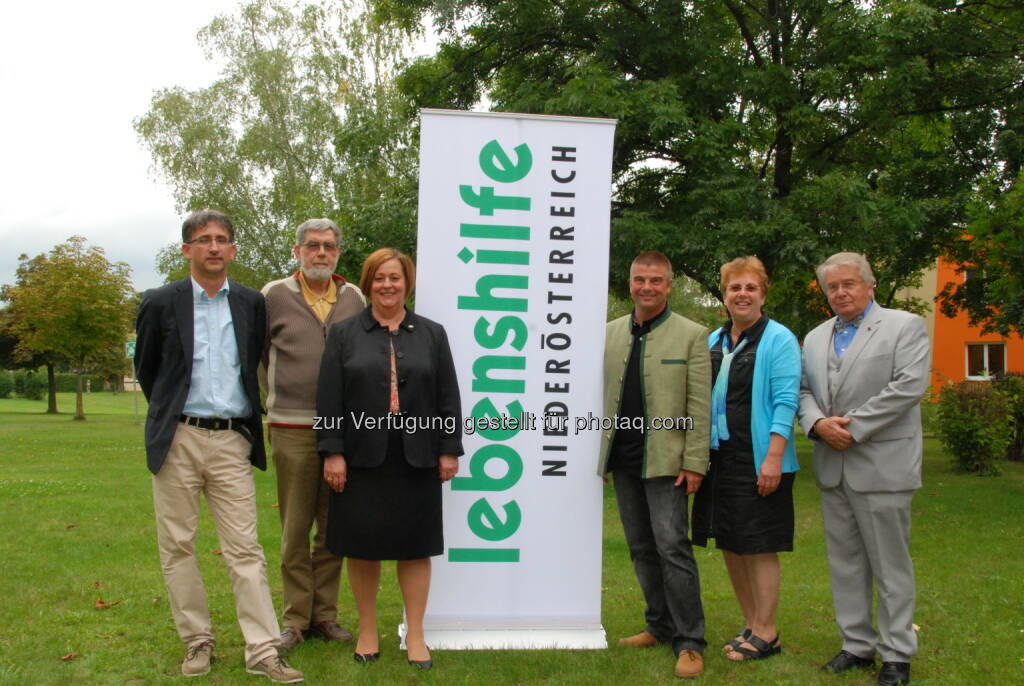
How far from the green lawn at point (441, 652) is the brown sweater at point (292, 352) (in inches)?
51.4

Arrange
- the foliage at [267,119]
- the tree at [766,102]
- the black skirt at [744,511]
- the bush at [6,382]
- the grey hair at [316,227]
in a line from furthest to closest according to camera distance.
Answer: the bush at [6,382] → the foliage at [267,119] → the tree at [766,102] → the grey hair at [316,227] → the black skirt at [744,511]

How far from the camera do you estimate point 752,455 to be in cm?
417

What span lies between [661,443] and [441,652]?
1.68m

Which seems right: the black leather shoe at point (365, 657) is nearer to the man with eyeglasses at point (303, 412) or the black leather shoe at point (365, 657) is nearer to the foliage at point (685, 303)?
the man with eyeglasses at point (303, 412)

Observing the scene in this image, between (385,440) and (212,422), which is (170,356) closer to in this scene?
(212,422)

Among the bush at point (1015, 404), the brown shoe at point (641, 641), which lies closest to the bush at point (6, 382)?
the bush at point (1015, 404)

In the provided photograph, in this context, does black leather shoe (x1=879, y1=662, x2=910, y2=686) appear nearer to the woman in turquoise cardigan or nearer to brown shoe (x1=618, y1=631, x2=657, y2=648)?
the woman in turquoise cardigan

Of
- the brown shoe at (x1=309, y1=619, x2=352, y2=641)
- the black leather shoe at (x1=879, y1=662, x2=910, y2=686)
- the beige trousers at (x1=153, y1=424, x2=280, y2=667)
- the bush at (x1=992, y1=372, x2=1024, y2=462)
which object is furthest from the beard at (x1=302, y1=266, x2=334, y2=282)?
the bush at (x1=992, y1=372, x2=1024, y2=462)

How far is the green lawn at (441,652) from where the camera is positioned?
4090mm

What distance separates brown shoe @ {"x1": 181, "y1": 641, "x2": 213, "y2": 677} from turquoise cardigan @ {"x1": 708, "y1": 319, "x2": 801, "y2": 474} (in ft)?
9.71

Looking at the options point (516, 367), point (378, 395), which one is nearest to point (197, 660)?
point (378, 395)

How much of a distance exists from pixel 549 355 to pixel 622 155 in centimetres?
862

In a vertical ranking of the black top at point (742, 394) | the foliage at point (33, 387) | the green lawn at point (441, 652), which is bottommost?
the foliage at point (33, 387)

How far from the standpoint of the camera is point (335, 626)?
465 cm
